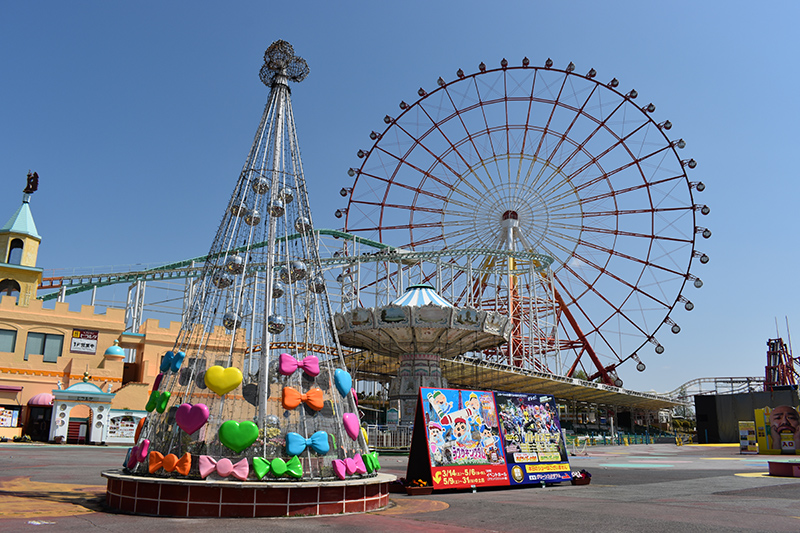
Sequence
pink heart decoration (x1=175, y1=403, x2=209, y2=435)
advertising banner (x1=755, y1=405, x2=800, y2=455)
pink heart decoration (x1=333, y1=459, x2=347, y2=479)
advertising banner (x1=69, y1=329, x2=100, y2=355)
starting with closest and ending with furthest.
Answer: pink heart decoration (x1=175, y1=403, x2=209, y2=435)
pink heart decoration (x1=333, y1=459, x2=347, y2=479)
advertising banner (x1=755, y1=405, x2=800, y2=455)
advertising banner (x1=69, y1=329, x2=100, y2=355)

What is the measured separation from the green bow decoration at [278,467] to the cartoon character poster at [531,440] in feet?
18.0

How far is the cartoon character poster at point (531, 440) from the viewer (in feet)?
38.0

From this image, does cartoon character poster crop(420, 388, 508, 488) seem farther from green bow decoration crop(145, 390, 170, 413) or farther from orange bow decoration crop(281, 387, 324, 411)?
green bow decoration crop(145, 390, 170, 413)

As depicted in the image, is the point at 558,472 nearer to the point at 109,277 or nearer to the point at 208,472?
the point at 208,472

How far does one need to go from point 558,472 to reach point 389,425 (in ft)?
44.7

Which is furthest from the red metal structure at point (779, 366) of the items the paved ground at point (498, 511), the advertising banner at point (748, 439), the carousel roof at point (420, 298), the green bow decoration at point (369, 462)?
the green bow decoration at point (369, 462)

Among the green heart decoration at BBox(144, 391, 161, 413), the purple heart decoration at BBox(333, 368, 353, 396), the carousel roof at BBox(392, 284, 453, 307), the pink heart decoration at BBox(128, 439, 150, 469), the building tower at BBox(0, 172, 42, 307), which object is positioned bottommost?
the pink heart decoration at BBox(128, 439, 150, 469)

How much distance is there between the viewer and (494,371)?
35438 millimetres

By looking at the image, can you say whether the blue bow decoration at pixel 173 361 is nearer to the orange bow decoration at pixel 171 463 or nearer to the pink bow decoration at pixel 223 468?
the orange bow decoration at pixel 171 463

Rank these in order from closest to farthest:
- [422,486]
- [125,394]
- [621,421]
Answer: [422,486] → [125,394] → [621,421]

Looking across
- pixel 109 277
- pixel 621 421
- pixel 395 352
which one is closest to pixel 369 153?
pixel 395 352

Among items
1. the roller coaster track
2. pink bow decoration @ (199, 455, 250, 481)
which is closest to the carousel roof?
the roller coaster track

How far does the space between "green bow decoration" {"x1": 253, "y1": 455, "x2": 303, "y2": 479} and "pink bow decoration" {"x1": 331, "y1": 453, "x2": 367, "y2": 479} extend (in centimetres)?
47

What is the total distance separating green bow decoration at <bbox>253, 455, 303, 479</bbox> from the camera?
274 inches
